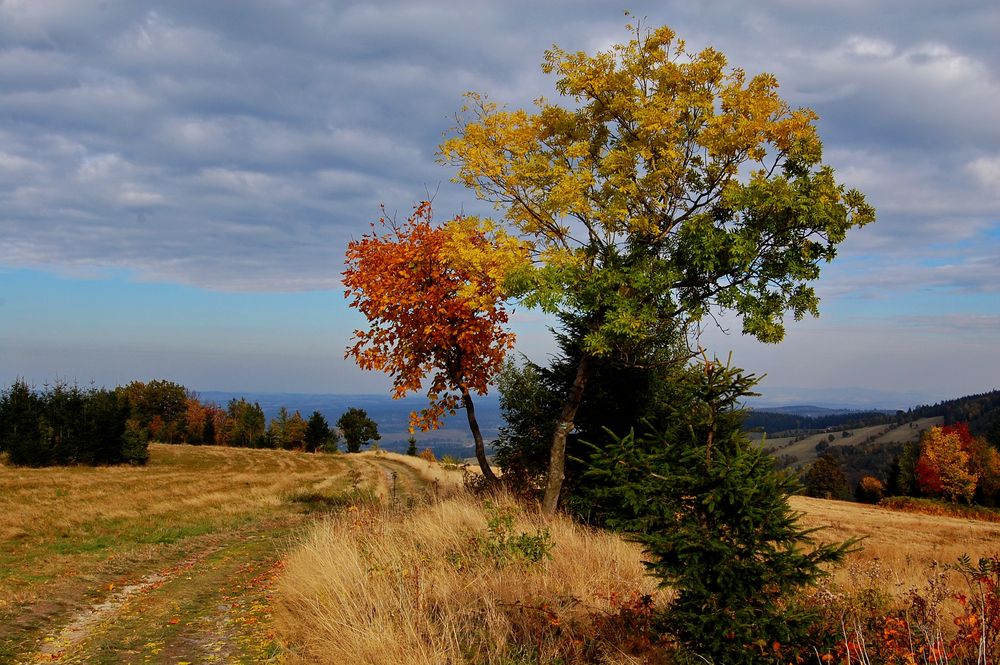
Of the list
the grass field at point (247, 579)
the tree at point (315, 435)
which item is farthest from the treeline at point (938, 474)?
the grass field at point (247, 579)

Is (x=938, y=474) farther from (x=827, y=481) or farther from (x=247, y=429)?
(x=247, y=429)

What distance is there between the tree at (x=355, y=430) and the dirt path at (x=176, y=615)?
62.8 m

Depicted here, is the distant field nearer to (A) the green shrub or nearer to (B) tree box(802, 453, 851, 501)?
(B) tree box(802, 453, 851, 501)

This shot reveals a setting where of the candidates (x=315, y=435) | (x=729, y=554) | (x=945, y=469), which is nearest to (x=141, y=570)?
(x=729, y=554)

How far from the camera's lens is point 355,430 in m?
75.3

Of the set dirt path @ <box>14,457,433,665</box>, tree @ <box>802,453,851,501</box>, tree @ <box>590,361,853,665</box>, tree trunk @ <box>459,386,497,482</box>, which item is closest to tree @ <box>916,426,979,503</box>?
tree @ <box>802,453,851,501</box>

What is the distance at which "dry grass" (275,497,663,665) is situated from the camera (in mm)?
5820

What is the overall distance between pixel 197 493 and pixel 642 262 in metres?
20.8

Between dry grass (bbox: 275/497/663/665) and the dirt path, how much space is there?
542mm

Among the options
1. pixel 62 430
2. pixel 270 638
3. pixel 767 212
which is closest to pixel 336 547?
pixel 270 638

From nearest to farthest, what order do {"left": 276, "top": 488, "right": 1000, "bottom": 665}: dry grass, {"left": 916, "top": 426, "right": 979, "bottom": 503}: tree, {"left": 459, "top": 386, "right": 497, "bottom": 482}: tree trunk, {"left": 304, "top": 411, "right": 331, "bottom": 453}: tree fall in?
{"left": 276, "top": 488, "right": 1000, "bottom": 665}: dry grass → {"left": 459, "top": 386, "right": 497, "bottom": 482}: tree trunk → {"left": 916, "top": 426, "right": 979, "bottom": 503}: tree → {"left": 304, "top": 411, "right": 331, "bottom": 453}: tree

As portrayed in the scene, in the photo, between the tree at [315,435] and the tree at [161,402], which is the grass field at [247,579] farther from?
the tree at [161,402]

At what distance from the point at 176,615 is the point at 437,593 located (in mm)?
3892

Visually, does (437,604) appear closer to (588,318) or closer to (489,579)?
(489,579)
